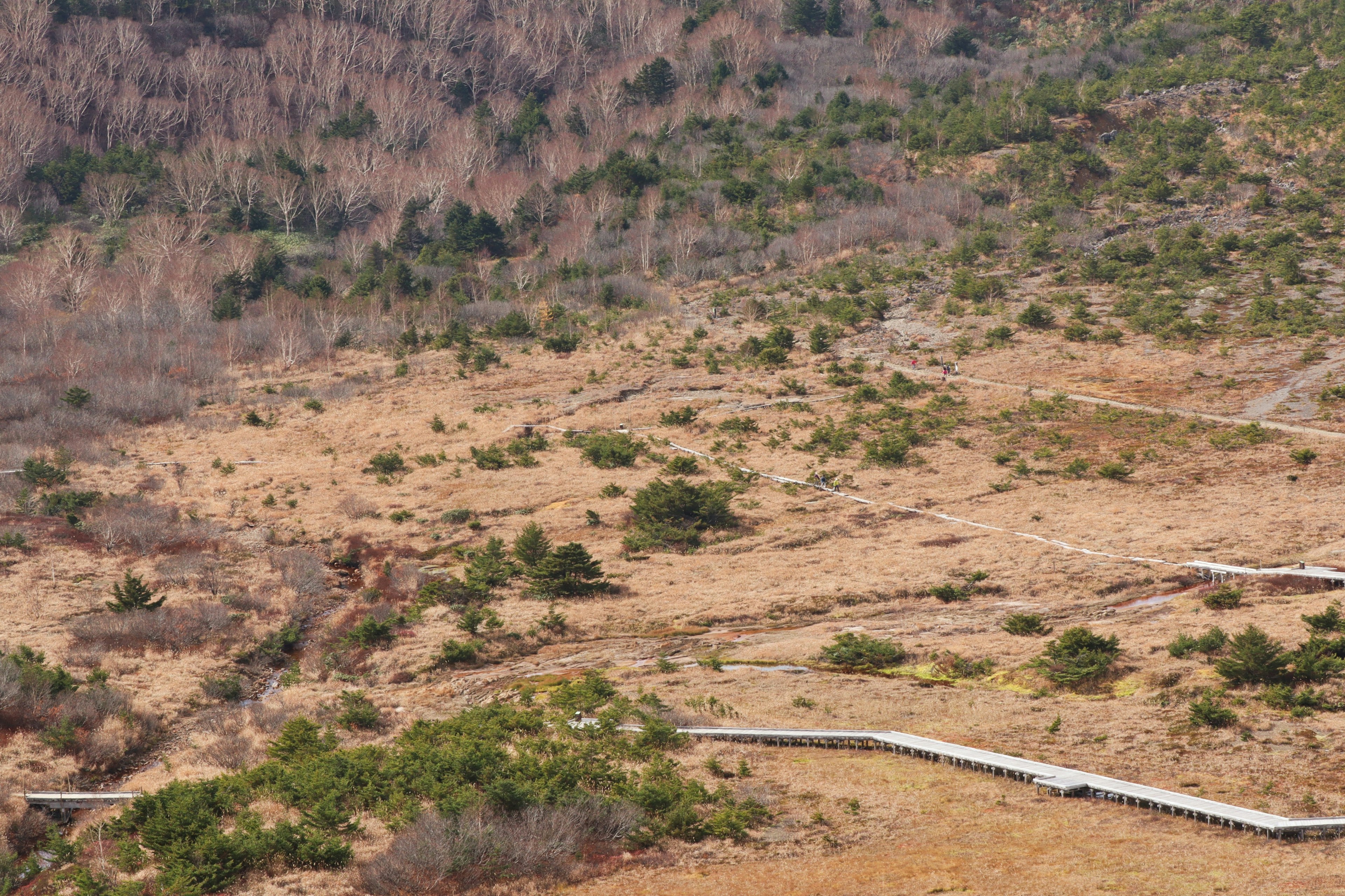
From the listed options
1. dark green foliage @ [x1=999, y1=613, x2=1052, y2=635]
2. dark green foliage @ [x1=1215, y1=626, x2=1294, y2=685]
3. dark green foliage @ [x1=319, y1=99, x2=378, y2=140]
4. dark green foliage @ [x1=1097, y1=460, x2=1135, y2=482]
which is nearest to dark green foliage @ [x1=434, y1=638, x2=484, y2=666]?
dark green foliage @ [x1=999, y1=613, x2=1052, y2=635]

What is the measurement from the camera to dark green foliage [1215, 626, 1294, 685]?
19797mm

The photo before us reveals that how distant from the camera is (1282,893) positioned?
40.0ft

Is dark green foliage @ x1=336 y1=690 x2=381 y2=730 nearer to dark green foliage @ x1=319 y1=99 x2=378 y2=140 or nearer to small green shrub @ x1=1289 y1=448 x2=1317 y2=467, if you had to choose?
small green shrub @ x1=1289 y1=448 x2=1317 y2=467

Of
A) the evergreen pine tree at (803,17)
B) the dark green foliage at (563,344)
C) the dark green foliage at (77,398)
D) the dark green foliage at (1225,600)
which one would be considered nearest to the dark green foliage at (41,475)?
the dark green foliage at (77,398)

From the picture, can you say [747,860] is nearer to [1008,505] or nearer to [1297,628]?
[1297,628]

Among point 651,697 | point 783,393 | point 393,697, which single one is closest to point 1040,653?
point 651,697

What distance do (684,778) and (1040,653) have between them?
32.8 feet

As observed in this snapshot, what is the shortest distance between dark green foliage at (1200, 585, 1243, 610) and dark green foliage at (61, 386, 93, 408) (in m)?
57.2

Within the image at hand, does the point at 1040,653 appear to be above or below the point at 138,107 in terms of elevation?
below

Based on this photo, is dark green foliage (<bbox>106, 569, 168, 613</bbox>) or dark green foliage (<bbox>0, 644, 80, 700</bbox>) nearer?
dark green foliage (<bbox>0, 644, 80, 700</bbox>)

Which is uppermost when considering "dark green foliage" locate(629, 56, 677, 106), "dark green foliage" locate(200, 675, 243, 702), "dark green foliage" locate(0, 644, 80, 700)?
"dark green foliage" locate(629, 56, 677, 106)

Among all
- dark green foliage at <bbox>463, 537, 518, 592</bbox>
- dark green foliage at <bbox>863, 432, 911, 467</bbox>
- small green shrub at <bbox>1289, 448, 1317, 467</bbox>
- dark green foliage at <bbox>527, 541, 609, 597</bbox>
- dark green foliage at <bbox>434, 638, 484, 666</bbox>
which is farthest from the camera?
dark green foliage at <bbox>863, 432, 911, 467</bbox>

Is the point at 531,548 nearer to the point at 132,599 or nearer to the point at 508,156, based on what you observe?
the point at 132,599

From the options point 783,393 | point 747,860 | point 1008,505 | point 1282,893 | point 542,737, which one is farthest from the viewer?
point 783,393
